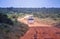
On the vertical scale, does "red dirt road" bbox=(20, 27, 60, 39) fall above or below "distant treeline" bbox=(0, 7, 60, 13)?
below

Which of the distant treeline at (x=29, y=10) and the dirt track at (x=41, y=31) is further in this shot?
the distant treeline at (x=29, y=10)

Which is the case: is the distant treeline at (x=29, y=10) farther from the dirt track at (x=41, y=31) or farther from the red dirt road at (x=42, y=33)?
the red dirt road at (x=42, y=33)

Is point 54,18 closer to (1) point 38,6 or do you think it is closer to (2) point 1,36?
(1) point 38,6

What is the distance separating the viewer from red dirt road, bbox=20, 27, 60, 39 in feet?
18.0

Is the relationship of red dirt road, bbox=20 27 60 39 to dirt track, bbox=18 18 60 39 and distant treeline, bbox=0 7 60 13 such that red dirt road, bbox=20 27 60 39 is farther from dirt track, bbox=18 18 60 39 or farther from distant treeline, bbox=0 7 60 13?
distant treeline, bbox=0 7 60 13

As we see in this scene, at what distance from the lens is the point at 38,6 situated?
18.7 feet

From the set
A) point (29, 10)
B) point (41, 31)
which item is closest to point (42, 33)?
point (41, 31)

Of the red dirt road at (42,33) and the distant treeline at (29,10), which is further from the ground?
the distant treeline at (29,10)

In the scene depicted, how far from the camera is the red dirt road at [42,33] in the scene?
217 inches

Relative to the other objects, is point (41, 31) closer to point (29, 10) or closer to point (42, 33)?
point (42, 33)

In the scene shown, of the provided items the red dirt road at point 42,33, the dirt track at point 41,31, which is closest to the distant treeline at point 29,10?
the dirt track at point 41,31

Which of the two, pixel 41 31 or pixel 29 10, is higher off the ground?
pixel 29 10

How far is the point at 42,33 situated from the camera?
554cm

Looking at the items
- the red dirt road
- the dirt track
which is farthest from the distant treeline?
the red dirt road
